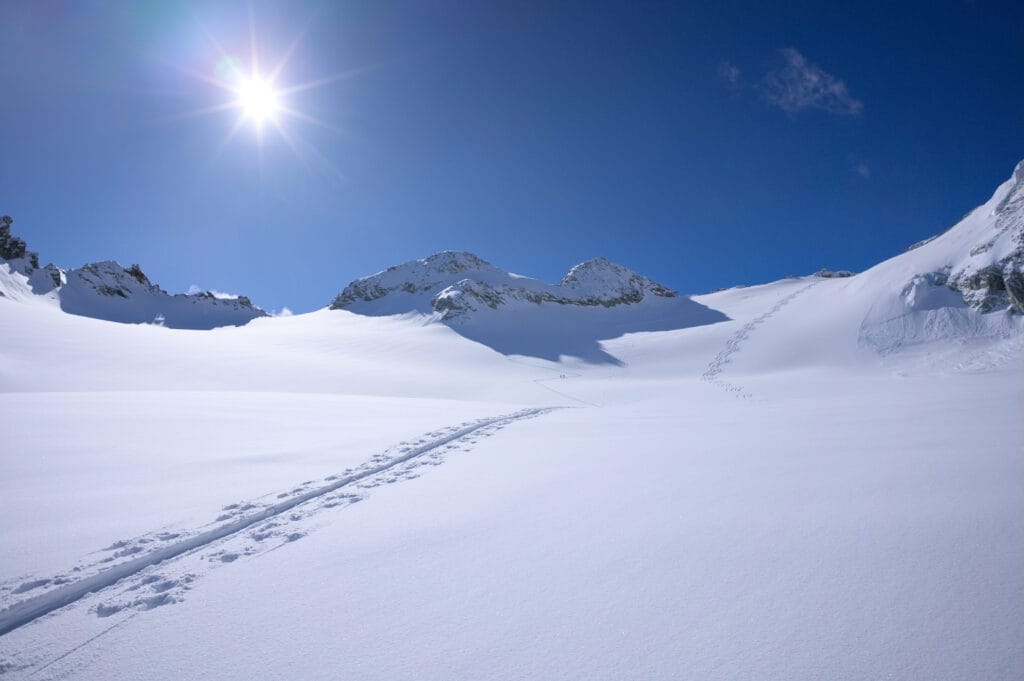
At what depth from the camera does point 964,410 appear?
8.37m

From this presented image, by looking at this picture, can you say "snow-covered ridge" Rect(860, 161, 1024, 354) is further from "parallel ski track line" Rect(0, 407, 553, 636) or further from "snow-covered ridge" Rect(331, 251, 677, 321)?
"snow-covered ridge" Rect(331, 251, 677, 321)

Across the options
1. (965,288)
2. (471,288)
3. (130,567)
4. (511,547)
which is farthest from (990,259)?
(471,288)

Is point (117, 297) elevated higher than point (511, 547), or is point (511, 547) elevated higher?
point (117, 297)

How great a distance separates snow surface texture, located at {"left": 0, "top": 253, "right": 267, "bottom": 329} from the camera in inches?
2968

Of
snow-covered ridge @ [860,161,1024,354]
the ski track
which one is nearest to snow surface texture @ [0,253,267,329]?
the ski track

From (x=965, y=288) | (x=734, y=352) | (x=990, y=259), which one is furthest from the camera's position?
(x=734, y=352)

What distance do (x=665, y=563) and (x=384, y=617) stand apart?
191cm

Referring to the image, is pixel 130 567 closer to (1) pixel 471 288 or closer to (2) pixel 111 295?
(1) pixel 471 288

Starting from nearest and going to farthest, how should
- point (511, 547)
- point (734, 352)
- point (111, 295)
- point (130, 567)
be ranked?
point (130, 567) → point (511, 547) → point (734, 352) → point (111, 295)

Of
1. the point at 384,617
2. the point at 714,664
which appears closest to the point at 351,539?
the point at 384,617

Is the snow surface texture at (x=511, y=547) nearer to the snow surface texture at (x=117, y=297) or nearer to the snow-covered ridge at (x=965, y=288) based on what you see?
the snow-covered ridge at (x=965, y=288)

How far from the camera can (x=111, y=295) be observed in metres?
87.1

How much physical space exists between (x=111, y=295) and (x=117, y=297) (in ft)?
3.47

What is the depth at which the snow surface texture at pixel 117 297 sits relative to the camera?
75.4m
